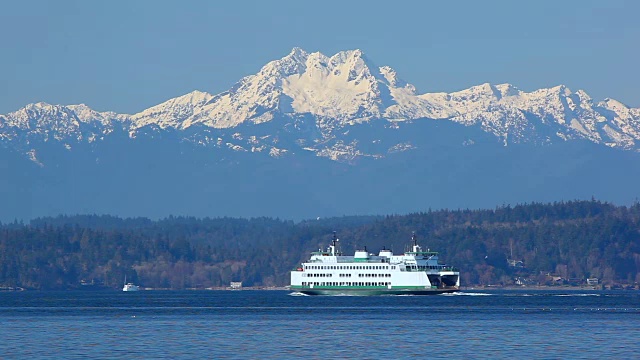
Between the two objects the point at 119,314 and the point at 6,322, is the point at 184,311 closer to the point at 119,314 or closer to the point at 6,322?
the point at 119,314

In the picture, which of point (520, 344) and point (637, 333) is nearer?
point (520, 344)

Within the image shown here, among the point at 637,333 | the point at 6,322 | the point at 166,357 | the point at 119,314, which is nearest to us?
the point at 166,357

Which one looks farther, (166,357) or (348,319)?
(348,319)

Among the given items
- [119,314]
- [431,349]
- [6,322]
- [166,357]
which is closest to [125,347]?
[166,357]

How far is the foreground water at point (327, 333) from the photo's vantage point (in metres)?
120

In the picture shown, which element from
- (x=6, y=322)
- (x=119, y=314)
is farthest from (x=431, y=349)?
(x=119, y=314)

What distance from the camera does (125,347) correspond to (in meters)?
125

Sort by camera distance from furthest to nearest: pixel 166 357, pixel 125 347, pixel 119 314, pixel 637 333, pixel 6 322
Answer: pixel 119 314 → pixel 6 322 → pixel 637 333 → pixel 125 347 → pixel 166 357

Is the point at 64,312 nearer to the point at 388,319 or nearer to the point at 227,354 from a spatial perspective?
the point at 388,319

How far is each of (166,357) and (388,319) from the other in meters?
52.9

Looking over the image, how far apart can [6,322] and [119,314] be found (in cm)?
2261

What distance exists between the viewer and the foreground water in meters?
120

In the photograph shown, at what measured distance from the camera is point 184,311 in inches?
7643

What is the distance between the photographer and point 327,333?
14100 centimetres
